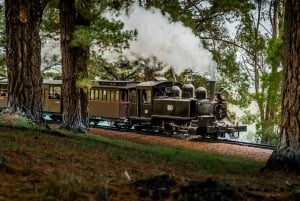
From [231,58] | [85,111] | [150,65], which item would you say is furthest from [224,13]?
[85,111]

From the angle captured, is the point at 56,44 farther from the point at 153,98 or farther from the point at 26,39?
the point at 26,39

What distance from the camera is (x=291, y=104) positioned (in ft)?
23.9

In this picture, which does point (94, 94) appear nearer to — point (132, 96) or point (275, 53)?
point (132, 96)

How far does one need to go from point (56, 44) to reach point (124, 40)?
17.5m

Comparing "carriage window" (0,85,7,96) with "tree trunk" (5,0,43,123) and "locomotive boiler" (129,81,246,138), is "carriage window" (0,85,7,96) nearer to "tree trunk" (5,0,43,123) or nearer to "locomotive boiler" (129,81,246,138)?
"locomotive boiler" (129,81,246,138)

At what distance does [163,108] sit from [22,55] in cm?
1107

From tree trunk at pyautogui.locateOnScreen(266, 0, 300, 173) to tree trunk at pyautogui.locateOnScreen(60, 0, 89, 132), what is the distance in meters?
9.49

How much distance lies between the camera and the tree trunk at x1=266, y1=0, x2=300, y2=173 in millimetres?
7223

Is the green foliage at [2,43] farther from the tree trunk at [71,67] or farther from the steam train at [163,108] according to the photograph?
the steam train at [163,108]

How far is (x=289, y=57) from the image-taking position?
7.41 metres

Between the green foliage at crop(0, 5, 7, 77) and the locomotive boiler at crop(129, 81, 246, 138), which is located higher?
the green foliage at crop(0, 5, 7, 77)

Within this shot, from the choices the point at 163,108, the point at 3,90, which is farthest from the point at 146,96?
the point at 3,90

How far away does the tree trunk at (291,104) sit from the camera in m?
7.22

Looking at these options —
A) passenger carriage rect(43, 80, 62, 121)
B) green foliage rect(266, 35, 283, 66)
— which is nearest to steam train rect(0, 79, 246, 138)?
passenger carriage rect(43, 80, 62, 121)
